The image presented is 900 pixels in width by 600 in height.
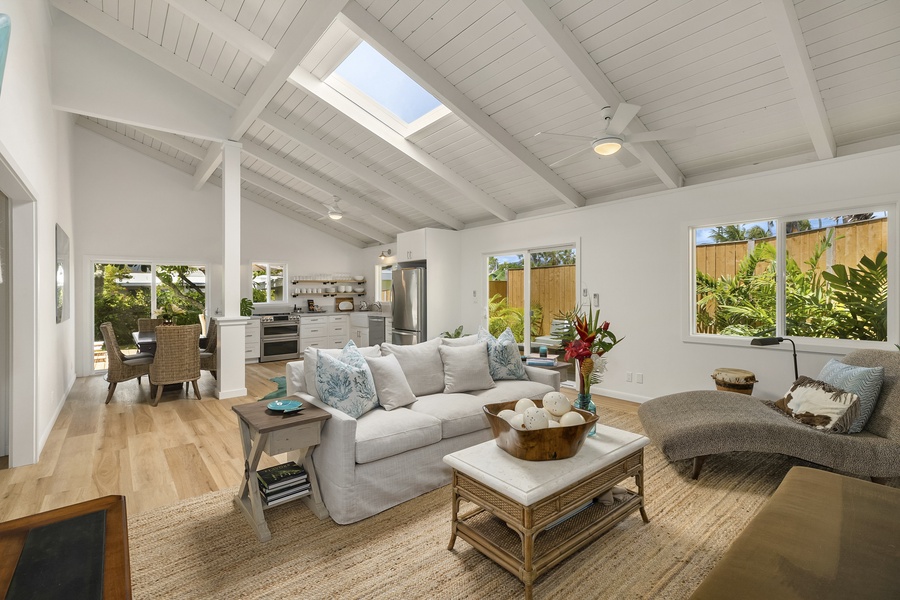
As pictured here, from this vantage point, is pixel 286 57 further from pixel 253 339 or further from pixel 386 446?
pixel 253 339

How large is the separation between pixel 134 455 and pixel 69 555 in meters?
2.69

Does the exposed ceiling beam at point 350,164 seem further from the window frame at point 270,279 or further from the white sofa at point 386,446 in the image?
the window frame at point 270,279

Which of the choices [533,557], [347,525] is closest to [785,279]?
[533,557]

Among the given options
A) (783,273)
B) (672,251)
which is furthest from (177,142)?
(783,273)

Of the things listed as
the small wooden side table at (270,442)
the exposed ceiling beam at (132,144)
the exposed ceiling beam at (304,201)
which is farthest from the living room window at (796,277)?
the exposed ceiling beam at (132,144)

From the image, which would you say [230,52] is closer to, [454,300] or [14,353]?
[14,353]

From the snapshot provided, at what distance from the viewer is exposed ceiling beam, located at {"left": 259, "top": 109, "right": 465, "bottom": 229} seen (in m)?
4.89

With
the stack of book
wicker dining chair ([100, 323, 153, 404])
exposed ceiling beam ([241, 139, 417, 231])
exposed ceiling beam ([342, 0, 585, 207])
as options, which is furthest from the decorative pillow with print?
wicker dining chair ([100, 323, 153, 404])

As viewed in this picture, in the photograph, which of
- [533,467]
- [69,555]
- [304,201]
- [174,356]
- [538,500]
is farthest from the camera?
[304,201]

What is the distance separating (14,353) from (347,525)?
277 centimetres

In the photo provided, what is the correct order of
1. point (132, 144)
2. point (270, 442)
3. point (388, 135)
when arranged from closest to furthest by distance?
1. point (270, 442)
2. point (388, 135)
3. point (132, 144)

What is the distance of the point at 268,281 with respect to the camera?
333 inches

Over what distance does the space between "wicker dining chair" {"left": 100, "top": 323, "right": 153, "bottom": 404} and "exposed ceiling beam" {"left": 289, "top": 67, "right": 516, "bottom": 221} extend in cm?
338

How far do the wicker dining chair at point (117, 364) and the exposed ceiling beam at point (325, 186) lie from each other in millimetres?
2708
